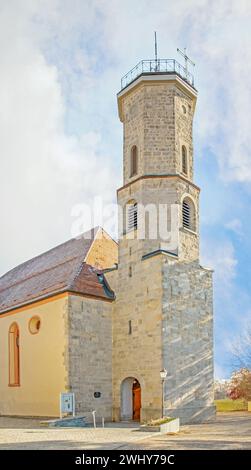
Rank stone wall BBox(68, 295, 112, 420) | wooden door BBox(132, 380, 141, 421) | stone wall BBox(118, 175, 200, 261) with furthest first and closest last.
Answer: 1. wooden door BBox(132, 380, 141, 421)
2. stone wall BBox(118, 175, 200, 261)
3. stone wall BBox(68, 295, 112, 420)

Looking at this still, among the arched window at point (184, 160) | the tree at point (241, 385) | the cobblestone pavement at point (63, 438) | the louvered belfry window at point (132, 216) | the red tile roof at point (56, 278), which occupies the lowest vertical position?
the tree at point (241, 385)

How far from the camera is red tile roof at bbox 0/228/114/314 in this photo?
23.3 meters

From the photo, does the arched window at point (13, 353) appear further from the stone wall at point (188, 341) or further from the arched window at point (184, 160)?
the arched window at point (184, 160)

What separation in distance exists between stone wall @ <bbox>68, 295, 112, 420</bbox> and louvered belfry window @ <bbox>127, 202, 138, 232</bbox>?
151 inches

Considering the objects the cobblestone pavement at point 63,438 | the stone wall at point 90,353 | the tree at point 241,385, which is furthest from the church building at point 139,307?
the tree at point 241,385

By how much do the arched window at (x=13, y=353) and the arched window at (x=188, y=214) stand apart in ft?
33.9

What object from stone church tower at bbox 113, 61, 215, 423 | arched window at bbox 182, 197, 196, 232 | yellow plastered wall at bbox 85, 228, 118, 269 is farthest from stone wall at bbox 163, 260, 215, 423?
yellow plastered wall at bbox 85, 228, 118, 269

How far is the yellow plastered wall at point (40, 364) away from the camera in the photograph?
2191 centimetres

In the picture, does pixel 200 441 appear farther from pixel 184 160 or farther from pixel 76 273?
pixel 184 160

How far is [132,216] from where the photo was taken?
23.9m

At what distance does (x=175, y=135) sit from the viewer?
79.1 ft

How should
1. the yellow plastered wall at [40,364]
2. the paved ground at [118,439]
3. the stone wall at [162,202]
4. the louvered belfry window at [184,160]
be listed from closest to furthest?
the paved ground at [118,439], the yellow plastered wall at [40,364], the stone wall at [162,202], the louvered belfry window at [184,160]

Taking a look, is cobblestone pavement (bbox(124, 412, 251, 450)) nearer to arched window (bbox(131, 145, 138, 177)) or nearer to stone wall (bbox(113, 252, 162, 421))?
stone wall (bbox(113, 252, 162, 421))

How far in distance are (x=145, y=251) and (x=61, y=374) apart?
6.55 m
